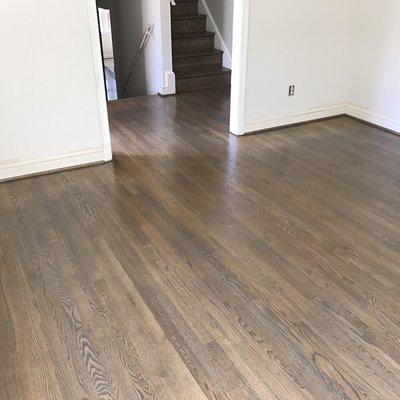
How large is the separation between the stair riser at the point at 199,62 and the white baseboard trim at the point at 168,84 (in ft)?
0.96

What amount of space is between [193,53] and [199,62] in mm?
Answer: 183

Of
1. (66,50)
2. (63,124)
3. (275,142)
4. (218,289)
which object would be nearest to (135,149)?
(63,124)

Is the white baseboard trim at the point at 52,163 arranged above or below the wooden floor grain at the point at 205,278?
above

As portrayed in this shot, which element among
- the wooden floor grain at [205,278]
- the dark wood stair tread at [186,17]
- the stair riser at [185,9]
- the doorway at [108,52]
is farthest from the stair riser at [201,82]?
the doorway at [108,52]

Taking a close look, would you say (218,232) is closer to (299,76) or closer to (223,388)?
(223,388)

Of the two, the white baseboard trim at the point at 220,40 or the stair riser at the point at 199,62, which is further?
the white baseboard trim at the point at 220,40

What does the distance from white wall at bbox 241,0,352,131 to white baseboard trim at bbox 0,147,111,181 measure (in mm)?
1426

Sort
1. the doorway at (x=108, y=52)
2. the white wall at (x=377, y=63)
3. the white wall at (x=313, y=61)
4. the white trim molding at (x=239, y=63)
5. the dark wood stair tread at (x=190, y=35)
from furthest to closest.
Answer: the doorway at (x=108, y=52)
the dark wood stair tread at (x=190, y=35)
the white wall at (x=377, y=63)
the white wall at (x=313, y=61)
the white trim molding at (x=239, y=63)

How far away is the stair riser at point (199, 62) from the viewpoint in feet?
18.4

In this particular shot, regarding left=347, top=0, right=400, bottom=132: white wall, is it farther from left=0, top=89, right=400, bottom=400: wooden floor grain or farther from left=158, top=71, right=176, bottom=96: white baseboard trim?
left=158, top=71, right=176, bottom=96: white baseboard trim

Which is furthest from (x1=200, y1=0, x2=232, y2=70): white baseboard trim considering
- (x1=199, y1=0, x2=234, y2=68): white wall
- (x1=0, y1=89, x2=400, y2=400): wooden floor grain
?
(x1=0, y1=89, x2=400, y2=400): wooden floor grain

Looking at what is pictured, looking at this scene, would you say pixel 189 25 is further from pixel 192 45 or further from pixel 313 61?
pixel 313 61

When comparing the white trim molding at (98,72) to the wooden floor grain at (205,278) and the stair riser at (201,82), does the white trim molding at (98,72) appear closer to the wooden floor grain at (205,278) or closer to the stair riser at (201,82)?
the wooden floor grain at (205,278)

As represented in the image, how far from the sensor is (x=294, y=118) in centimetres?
433
